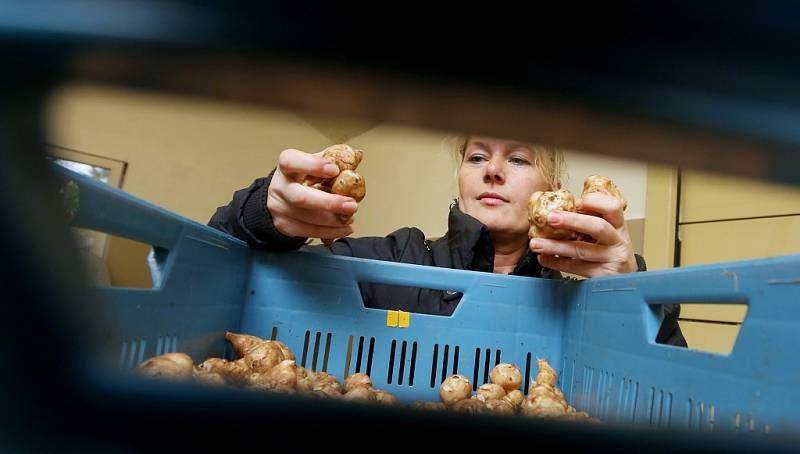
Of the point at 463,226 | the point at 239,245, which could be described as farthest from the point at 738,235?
the point at 239,245

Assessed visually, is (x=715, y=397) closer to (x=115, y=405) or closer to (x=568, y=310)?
(x=568, y=310)

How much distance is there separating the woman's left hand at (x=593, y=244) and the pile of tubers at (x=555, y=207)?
0.02m

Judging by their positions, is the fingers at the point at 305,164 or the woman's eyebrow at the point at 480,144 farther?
the woman's eyebrow at the point at 480,144

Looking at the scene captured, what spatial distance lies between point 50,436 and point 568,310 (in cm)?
84

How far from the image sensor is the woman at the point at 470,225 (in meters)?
0.75

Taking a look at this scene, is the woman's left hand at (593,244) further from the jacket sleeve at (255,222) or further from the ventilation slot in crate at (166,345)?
the ventilation slot in crate at (166,345)

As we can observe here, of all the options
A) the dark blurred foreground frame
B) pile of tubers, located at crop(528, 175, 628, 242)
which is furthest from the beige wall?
the dark blurred foreground frame

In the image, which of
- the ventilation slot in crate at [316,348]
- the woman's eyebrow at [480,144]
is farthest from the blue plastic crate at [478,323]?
the woman's eyebrow at [480,144]

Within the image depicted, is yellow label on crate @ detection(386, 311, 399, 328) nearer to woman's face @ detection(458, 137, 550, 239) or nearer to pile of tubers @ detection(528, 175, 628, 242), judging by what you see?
pile of tubers @ detection(528, 175, 628, 242)

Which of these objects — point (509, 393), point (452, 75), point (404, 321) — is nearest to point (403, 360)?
point (404, 321)

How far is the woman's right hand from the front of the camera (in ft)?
2.35

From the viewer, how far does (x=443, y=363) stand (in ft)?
2.95

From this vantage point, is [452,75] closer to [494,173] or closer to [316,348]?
[316,348]

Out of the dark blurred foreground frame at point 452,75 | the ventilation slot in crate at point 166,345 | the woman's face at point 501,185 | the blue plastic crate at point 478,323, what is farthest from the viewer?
the woman's face at point 501,185
